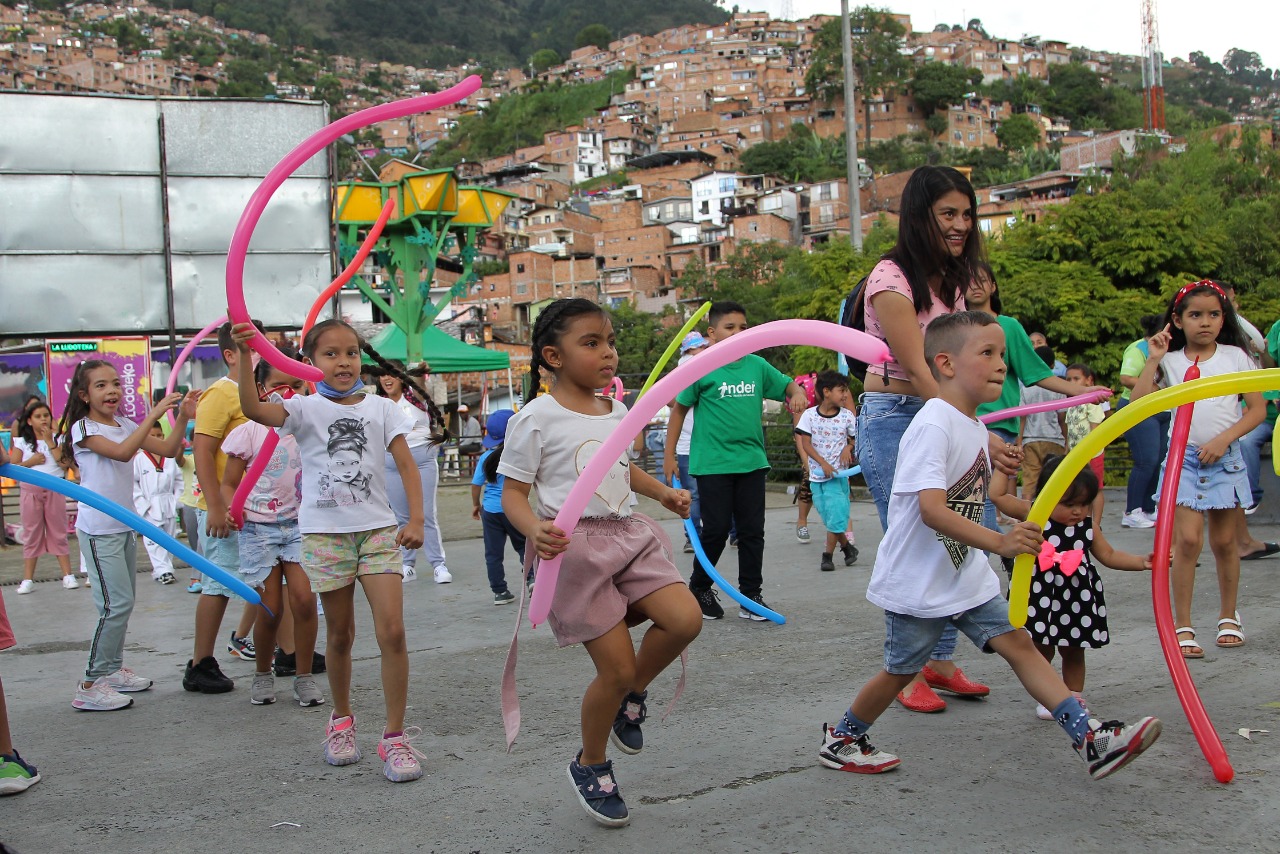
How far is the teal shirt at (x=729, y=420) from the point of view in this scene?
7371 millimetres

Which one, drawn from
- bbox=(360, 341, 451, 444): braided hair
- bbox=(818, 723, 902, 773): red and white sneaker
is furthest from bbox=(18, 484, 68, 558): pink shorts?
bbox=(818, 723, 902, 773): red and white sneaker

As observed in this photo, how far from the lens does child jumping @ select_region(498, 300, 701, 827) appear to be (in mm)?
3818

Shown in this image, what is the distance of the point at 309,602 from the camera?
5531 millimetres

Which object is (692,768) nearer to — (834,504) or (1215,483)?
(1215,483)

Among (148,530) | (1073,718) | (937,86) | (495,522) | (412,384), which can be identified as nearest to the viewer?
(1073,718)

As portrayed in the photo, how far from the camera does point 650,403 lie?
3.64 metres

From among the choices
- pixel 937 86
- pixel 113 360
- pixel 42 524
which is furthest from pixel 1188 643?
pixel 937 86

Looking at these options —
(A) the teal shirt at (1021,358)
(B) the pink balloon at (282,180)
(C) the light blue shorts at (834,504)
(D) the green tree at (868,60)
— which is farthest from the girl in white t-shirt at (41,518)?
(D) the green tree at (868,60)

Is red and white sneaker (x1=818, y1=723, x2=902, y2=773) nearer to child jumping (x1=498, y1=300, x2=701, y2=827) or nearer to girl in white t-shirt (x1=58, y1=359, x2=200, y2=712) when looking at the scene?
child jumping (x1=498, y1=300, x2=701, y2=827)

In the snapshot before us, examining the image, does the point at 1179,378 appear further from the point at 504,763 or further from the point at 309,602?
the point at 309,602

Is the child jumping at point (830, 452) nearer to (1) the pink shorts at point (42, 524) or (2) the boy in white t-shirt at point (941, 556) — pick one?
(2) the boy in white t-shirt at point (941, 556)

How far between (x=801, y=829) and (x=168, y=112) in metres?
12.8

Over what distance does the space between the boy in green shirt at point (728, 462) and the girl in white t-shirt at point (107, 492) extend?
121 inches

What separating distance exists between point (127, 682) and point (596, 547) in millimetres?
3487
